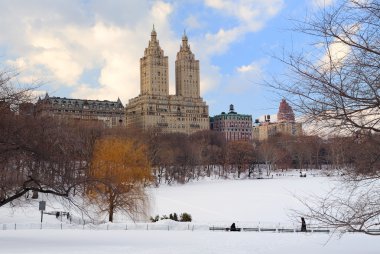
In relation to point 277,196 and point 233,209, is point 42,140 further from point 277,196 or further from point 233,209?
point 277,196

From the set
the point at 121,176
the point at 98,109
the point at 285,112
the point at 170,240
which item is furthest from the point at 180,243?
the point at 98,109

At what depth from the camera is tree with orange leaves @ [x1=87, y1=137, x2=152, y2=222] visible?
31656mm

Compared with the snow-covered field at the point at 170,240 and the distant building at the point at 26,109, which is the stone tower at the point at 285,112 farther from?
the distant building at the point at 26,109

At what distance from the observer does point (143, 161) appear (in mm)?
43906

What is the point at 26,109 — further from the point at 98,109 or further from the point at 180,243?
the point at 98,109

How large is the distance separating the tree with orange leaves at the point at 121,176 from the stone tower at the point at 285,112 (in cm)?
2286

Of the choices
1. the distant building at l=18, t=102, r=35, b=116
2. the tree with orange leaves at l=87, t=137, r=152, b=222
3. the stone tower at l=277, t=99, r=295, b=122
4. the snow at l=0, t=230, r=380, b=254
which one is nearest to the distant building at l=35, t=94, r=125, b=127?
the tree with orange leaves at l=87, t=137, r=152, b=222

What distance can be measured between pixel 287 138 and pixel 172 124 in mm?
180772

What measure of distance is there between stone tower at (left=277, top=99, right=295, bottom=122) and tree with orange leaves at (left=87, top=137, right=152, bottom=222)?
2286 centimetres

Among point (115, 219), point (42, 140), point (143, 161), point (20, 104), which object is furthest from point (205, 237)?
point (143, 161)

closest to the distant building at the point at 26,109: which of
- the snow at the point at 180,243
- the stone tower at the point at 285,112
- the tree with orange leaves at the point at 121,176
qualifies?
the snow at the point at 180,243

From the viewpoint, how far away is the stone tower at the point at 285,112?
7.80 m

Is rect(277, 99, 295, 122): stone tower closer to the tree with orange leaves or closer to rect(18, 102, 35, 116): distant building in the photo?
rect(18, 102, 35, 116): distant building

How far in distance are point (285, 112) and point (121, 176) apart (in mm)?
29719
